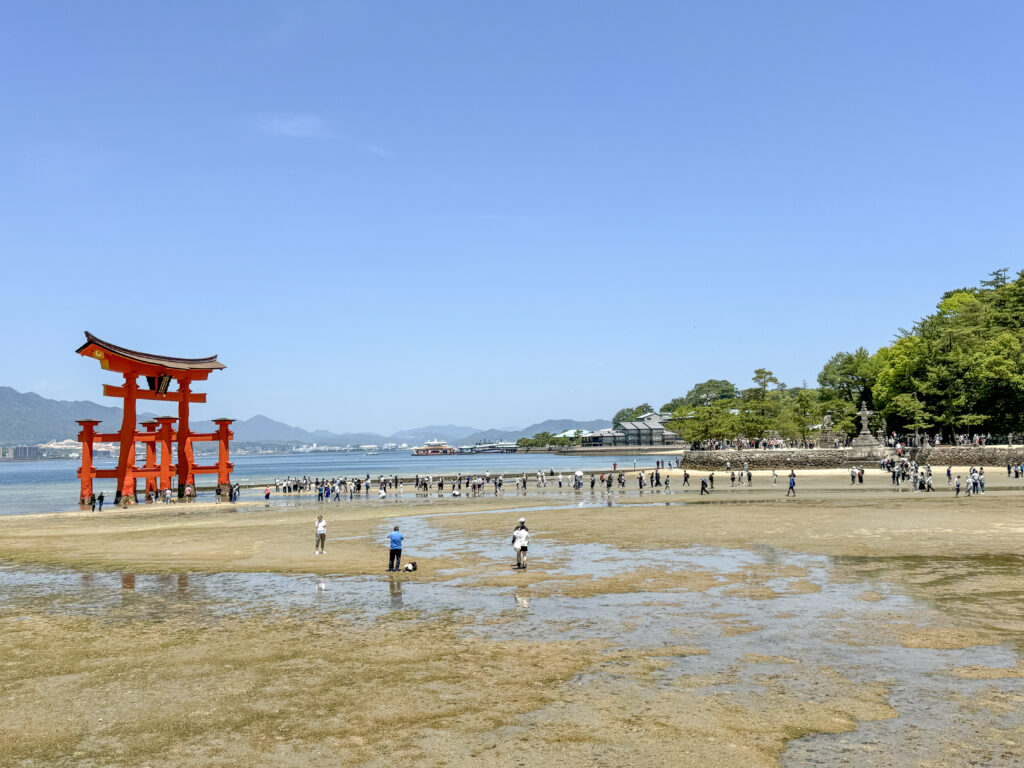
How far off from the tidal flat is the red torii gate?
98.3ft

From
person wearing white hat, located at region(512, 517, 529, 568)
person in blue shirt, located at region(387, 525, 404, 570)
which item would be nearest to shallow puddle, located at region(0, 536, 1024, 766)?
person in blue shirt, located at region(387, 525, 404, 570)

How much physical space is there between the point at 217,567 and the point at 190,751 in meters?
15.8

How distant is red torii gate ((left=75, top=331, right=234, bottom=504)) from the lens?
52312 millimetres

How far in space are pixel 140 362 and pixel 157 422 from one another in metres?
11.3

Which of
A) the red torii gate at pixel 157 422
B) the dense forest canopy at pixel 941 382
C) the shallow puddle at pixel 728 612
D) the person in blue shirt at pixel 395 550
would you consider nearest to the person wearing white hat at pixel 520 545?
the shallow puddle at pixel 728 612

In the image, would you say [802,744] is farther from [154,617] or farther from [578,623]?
[154,617]

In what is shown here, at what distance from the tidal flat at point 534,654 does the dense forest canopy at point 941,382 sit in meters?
53.9

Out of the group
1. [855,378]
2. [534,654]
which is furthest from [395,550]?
[855,378]

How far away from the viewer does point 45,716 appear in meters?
9.44

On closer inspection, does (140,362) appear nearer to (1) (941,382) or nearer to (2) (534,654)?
(2) (534,654)

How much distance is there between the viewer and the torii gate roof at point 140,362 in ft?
165

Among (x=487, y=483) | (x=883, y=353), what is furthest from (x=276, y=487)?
(x=883, y=353)

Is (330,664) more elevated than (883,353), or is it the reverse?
(883,353)

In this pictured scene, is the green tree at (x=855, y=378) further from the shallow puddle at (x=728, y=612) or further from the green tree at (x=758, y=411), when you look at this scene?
the shallow puddle at (x=728, y=612)
